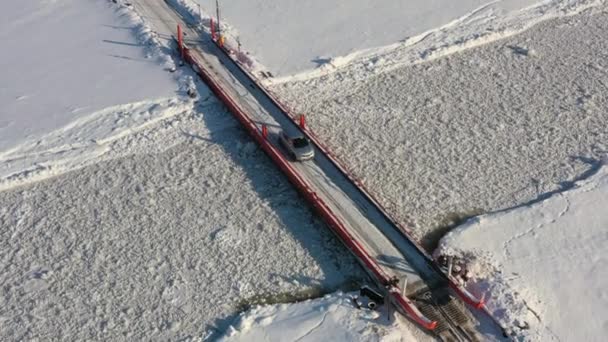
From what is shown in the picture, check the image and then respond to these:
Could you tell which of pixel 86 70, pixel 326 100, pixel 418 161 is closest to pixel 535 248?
pixel 418 161

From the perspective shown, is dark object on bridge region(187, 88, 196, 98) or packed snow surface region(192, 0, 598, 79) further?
packed snow surface region(192, 0, 598, 79)

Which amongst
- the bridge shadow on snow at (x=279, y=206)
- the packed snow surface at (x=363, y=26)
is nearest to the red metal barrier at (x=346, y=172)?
the bridge shadow on snow at (x=279, y=206)

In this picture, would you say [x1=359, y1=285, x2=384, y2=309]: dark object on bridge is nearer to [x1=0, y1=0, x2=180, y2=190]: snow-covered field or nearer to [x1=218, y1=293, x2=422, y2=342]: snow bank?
[x1=218, y1=293, x2=422, y2=342]: snow bank

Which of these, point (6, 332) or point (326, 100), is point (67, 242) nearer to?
point (6, 332)

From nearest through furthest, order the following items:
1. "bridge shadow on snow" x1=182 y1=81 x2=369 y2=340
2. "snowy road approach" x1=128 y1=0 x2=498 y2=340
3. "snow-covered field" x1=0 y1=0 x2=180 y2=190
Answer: "snowy road approach" x1=128 y1=0 x2=498 y2=340 → "bridge shadow on snow" x1=182 y1=81 x2=369 y2=340 → "snow-covered field" x1=0 y1=0 x2=180 y2=190

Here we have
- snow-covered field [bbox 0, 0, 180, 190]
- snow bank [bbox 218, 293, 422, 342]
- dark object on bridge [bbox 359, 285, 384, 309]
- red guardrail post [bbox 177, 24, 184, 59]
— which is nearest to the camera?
snow bank [bbox 218, 293, 422, 342]

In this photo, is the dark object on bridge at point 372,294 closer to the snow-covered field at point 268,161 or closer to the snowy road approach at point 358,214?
the snowy road approach at point 358,214

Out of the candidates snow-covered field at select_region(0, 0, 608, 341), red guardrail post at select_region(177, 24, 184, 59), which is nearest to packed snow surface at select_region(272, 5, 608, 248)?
snow-covered field at select_region(0, 0, 608, 341)

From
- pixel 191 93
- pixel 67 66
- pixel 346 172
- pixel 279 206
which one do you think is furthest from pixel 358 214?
pixel 67 66
